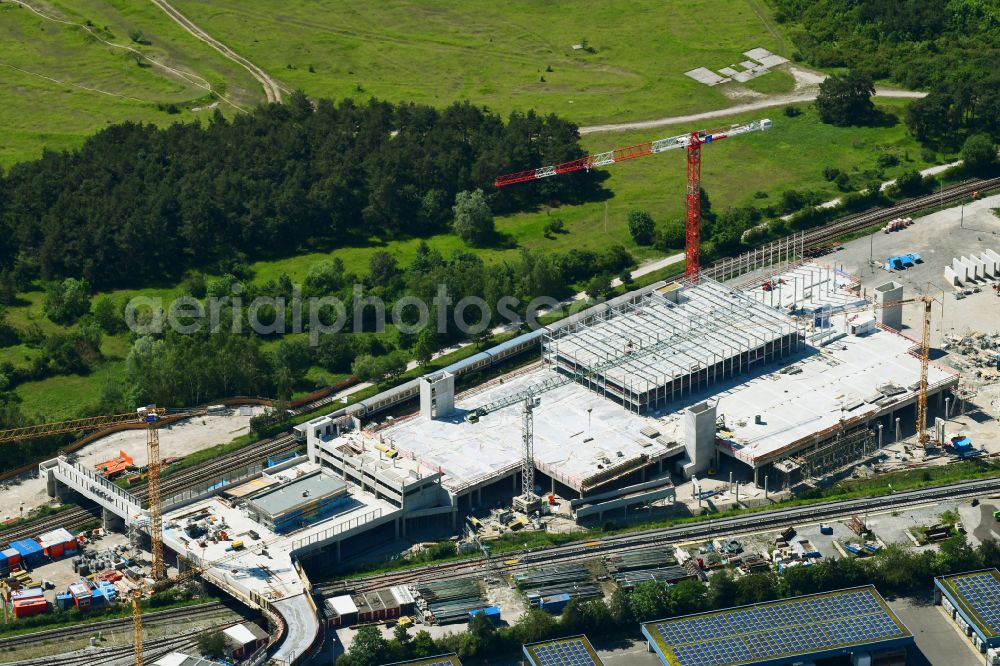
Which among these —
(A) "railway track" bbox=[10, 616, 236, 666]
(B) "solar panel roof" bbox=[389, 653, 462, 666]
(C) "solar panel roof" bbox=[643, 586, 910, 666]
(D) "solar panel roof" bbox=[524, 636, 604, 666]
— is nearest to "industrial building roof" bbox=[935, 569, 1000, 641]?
(C) "solar panel roof" bbox=[643, 586, 910, 666]

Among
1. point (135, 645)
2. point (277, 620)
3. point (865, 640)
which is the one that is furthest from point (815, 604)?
point (135, 645)

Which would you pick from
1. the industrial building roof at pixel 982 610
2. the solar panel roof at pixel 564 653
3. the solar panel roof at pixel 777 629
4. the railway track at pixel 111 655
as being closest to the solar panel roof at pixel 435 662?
the solar panel roof at pixel 564 653

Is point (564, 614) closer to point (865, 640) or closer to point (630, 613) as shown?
point (630, 613)

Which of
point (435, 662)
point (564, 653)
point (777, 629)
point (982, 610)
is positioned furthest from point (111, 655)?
point (982, 610)

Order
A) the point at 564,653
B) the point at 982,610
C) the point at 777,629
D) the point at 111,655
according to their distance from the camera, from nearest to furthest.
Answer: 1. the point at 564,653
2. the point at 777,629
3. the point at 982,610
4. the point at 111,655

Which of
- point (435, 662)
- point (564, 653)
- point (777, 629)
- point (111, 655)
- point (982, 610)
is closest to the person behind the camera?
point (435, 662)

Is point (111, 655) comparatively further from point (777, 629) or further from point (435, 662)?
point (777, 629)
